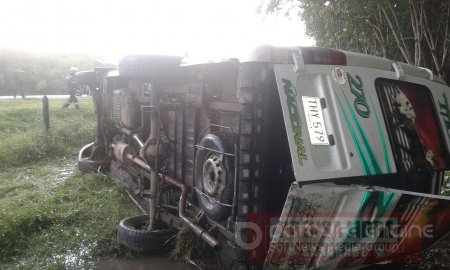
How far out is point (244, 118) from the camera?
7.85 feet

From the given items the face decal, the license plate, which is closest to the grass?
the license plate

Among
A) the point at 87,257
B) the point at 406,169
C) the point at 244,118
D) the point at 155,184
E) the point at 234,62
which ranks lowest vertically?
the point at 87,257

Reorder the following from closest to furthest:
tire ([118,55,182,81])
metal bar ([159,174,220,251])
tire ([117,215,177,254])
A: metal bar ([159,174,220,251])
tire ([118,55,182,81])
tire ([117,215,177,254])

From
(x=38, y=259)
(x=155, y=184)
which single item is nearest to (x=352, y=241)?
(x=155, y=184)

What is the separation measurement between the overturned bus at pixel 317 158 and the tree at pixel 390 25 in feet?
10.8

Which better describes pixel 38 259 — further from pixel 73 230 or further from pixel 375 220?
pixel 375 220

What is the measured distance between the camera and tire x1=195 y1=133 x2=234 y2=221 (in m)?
2.69

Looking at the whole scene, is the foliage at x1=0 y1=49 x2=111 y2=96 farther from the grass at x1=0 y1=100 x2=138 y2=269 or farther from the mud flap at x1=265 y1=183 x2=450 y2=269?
the mud flap at x1=265 y1=183 x2=450 y2=269

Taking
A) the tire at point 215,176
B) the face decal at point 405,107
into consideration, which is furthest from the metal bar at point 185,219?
the face decal at point 405,107

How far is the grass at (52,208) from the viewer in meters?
3.64

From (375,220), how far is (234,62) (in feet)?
4.51

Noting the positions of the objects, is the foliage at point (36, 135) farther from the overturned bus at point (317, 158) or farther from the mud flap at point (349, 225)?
the mud flap at point (349, 225)

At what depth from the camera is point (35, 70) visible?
2119 cm

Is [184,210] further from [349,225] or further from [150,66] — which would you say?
[349,225]
